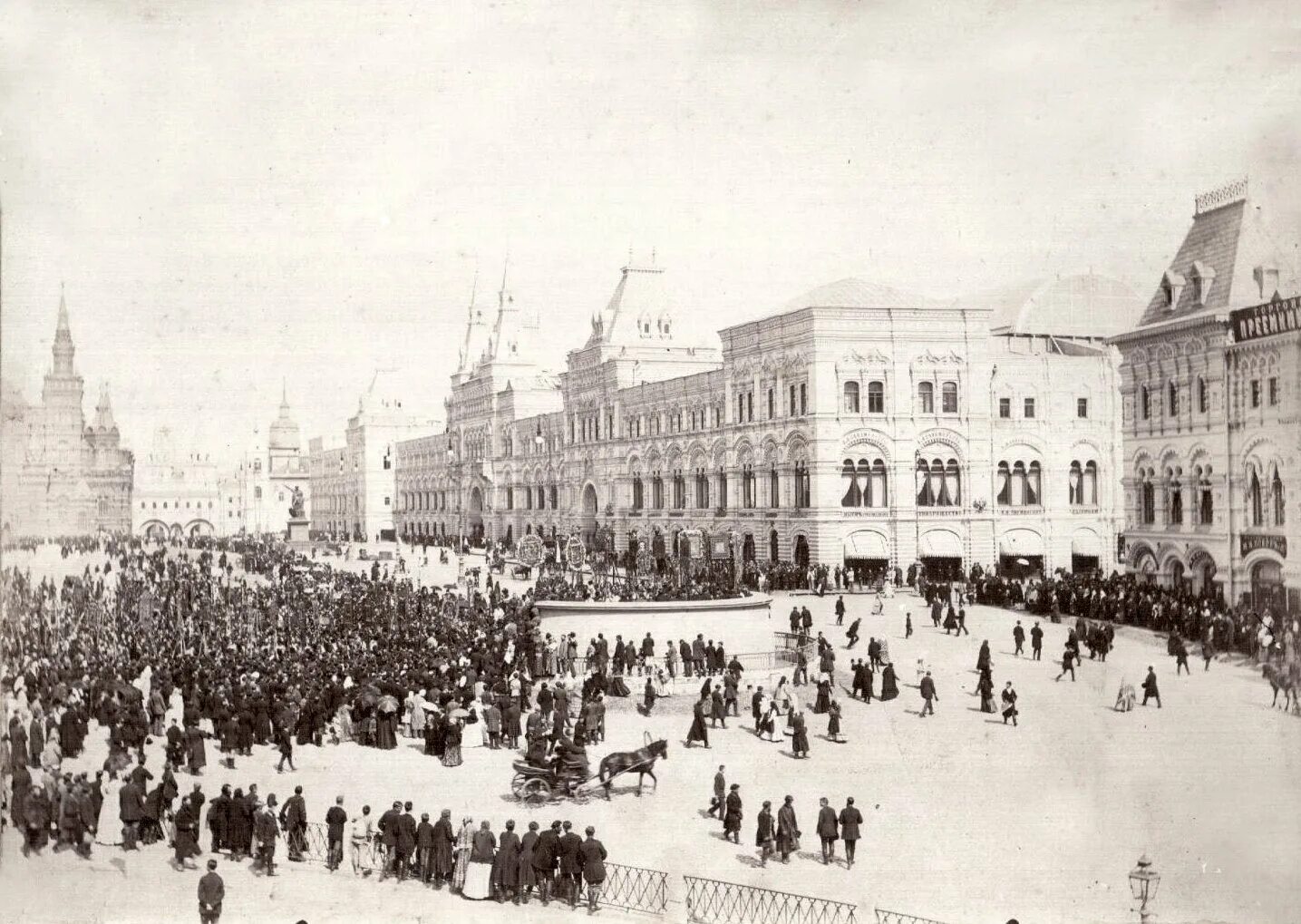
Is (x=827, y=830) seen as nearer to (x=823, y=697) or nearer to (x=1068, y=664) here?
(x=823, y=697)

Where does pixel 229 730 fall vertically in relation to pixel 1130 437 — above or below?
below

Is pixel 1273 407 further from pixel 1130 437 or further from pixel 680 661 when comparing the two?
pixel 680 661

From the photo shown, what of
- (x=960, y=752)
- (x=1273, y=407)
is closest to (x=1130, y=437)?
(x=1273, y=407)

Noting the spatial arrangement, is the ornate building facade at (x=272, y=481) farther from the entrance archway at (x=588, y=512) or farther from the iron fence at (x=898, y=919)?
the iron fence at (x=898, y=919)

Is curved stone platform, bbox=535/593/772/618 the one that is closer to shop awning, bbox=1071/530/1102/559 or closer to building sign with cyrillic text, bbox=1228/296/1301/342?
building sign with cyrillic text, bbox=1228/296/1301/342

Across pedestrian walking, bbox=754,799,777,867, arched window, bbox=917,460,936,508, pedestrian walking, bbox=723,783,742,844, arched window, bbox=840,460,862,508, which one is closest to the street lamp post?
pedestrian walking, bbox=754,799,777,867

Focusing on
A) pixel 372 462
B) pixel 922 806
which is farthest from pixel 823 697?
pixel 372 462

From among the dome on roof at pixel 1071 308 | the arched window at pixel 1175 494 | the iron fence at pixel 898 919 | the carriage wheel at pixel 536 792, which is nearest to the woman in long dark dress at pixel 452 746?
the carriage wheel at pixel 536 792
